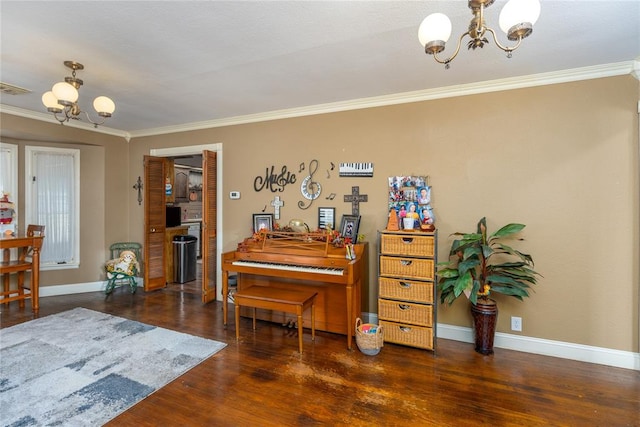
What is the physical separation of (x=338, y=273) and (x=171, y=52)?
2332mm

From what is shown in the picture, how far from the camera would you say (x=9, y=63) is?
2.46 m

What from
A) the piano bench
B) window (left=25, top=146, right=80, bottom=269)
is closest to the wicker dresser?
the piano bench

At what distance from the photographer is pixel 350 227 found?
3.25 metres

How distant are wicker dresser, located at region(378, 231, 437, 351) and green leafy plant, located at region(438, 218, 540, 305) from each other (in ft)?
0.53

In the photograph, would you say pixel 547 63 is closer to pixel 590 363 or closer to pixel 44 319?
pixel 590 363

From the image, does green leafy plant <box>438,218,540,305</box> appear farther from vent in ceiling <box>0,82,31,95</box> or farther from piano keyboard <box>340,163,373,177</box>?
vent in ceiling <box>0,82,31,95</box>

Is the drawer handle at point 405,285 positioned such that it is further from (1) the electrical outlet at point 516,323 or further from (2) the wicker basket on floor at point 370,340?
(1) the electrical outlet at point 516,323

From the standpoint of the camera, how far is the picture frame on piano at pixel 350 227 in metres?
3.20

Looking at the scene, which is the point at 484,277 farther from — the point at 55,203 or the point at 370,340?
the point at 55,203

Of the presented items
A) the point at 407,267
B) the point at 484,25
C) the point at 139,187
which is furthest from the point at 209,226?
the point at 484,25

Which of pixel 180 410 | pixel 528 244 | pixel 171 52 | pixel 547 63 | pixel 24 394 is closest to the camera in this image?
pixel 180 410

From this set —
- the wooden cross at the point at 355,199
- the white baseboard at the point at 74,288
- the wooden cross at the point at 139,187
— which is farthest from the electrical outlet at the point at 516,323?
the wooden cross at the point at 139,187

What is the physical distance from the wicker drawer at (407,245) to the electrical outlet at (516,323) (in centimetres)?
104

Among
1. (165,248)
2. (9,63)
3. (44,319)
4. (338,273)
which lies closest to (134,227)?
(165,248)
